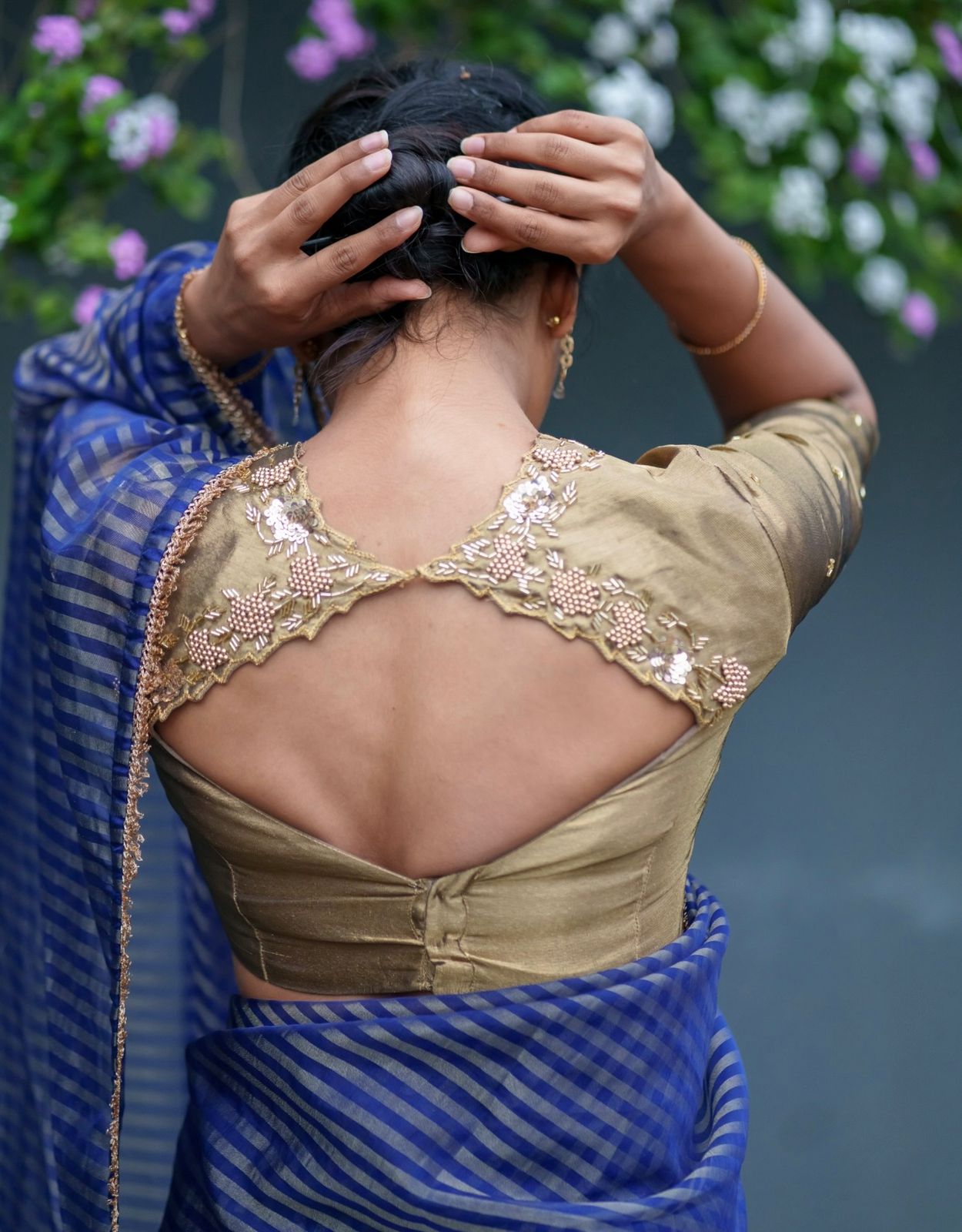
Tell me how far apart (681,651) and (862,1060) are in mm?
1883

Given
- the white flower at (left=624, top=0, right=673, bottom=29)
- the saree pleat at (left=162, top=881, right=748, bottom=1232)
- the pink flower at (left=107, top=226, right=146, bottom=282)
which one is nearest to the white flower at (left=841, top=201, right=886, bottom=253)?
the white flower at (left=624, top=0, right=673, bottom=29)

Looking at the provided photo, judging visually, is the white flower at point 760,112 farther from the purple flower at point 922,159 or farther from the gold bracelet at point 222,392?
the gold bracelet at point 222,392

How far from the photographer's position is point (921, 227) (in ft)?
8.11

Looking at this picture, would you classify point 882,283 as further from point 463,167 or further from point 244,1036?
point 244,1036

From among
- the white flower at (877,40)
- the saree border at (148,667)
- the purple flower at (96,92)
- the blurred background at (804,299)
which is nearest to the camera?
the saree border at (148,667)

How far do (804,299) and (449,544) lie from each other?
73.3 inches

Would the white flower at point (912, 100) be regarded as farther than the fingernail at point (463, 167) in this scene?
Yes

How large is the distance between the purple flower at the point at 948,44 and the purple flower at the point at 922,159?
138mm

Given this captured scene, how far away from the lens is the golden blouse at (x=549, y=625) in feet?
3.59

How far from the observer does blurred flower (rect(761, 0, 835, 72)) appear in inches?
91.3

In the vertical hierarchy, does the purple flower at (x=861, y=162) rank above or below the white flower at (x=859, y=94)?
below

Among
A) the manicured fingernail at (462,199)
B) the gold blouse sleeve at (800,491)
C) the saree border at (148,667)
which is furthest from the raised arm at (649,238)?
the saree border at (148,667)

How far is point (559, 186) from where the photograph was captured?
1.21 meters

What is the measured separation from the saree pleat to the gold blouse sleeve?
0.37 metres
